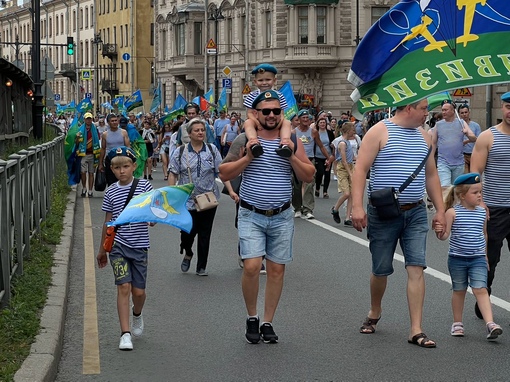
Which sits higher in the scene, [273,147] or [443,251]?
[273,147]

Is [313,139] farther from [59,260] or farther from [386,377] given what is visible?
[386,377]

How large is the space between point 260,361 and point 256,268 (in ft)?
2.84

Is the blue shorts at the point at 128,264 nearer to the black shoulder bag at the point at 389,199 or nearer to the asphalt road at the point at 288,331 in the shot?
the asphalt road at the point at 288,331

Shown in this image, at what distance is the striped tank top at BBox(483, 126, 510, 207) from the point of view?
8891 mm

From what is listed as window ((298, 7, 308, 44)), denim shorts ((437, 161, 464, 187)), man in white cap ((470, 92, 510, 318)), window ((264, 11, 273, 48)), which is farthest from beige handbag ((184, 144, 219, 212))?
window ((264, 11, 273, 48))

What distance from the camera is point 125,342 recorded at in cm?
806

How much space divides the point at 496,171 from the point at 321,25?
5728 cm

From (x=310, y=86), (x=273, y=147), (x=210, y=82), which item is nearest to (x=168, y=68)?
(x=210, y=82)

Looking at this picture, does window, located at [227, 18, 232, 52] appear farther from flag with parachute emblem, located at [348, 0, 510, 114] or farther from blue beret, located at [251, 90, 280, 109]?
blue beret, located at [251, 90, 280, 109]

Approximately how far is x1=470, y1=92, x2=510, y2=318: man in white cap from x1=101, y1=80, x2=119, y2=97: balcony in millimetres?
91961

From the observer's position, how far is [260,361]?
7.68 meters

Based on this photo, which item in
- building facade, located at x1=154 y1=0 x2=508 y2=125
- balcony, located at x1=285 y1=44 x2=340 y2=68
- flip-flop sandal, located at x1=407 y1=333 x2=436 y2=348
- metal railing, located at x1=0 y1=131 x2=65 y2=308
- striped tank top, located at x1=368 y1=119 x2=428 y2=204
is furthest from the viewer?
building facade, located at x1=154 y1=0 x2=508 y2=125

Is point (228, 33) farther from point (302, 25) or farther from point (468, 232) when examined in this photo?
point (468, 232)

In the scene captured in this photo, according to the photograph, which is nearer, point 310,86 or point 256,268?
point 256,268
